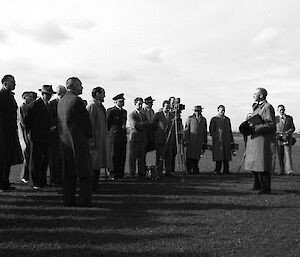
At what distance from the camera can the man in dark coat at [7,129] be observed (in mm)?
9391

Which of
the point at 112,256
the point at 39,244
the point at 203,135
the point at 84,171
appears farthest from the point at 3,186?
the point at 203,135

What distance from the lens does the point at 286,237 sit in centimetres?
595

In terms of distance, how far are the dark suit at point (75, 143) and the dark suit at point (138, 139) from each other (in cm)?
540

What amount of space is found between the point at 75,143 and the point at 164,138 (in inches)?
246

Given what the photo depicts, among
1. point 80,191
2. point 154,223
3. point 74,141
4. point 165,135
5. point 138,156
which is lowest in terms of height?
point 154,223

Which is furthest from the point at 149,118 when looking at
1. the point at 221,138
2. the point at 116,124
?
the point at 221,138

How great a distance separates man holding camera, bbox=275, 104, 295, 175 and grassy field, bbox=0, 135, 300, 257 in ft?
15.6

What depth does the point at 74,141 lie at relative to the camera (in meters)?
7.75

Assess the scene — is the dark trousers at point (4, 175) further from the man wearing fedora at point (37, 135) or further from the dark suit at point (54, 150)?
the dark suit at point (54, 150)

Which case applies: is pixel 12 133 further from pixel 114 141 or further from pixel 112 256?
pixel 112 256

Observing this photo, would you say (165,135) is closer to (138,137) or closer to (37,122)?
(138,137)

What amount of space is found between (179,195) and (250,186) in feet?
7.90

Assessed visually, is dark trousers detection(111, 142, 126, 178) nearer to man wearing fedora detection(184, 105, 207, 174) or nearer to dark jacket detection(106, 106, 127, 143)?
dark jacket detection(106, 106, 127, 143)

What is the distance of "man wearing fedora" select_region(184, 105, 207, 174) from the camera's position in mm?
15250
